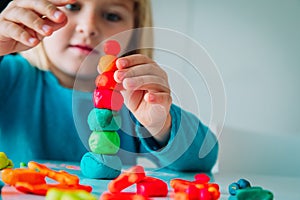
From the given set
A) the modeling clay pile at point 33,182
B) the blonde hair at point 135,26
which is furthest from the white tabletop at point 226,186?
the blonde hair at point 135,26

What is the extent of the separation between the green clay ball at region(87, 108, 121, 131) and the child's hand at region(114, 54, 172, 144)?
30 mm

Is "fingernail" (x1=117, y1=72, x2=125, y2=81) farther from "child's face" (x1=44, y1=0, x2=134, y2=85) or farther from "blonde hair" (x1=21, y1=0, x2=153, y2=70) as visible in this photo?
"blonde hair" (x1=21, y1=0, x2=153, y2=70)

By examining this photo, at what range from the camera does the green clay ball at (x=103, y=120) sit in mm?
549

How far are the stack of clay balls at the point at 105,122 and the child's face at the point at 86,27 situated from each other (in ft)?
1.14

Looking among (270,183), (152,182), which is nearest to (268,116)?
(270,183)

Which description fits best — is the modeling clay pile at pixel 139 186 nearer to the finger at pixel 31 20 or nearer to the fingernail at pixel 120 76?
the fingernail at pixel 120 76

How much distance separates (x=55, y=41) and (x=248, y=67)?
1.11 m

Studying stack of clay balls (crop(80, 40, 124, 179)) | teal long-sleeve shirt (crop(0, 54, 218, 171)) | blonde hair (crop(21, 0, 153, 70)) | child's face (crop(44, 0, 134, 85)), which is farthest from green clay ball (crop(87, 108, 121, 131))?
blonde hair (crop(21, 0, 153, 70))

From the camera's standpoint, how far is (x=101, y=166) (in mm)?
566

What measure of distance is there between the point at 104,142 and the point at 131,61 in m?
0.11

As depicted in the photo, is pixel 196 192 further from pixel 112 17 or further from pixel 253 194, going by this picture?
pixel 112 17

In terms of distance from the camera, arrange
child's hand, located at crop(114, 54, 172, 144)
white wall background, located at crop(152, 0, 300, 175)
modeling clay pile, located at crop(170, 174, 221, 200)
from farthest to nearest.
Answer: white wall background, located at crop(152, 0, 300, 175) → child's hand, located at crop(114, 54, 172, 144) → modeling clay pile, located at crop(170, 174, 221, 200)

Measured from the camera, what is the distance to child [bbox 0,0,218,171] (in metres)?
0.59

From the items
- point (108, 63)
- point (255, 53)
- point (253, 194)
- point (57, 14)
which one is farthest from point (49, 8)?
point (255, 53)
